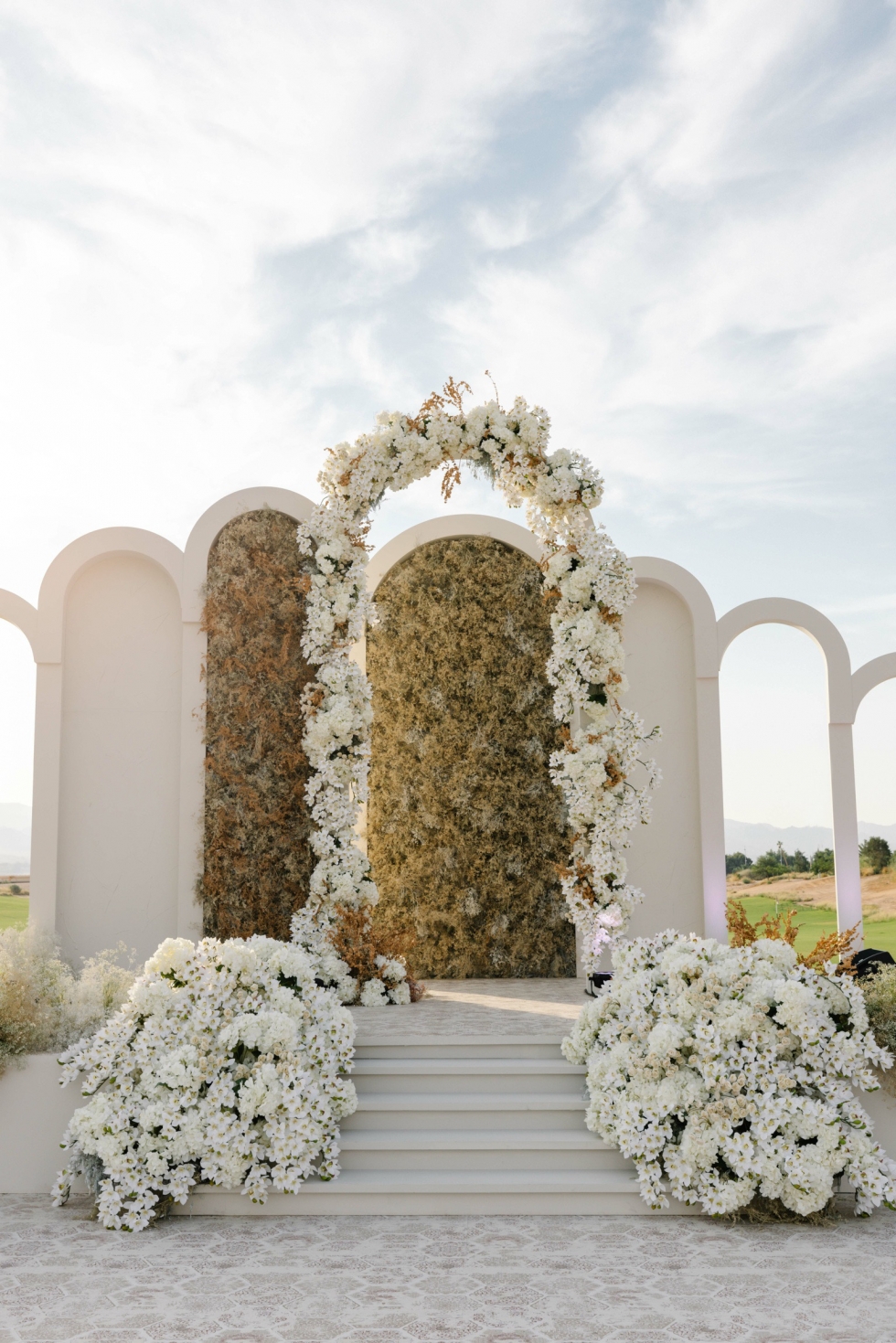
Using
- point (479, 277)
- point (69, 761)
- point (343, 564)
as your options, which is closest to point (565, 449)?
point (479, 277)

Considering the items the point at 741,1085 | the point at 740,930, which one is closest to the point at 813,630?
the point at 740,930

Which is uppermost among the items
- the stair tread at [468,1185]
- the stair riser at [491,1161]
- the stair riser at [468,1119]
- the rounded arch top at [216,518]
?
the rounded arch top at [216,518]

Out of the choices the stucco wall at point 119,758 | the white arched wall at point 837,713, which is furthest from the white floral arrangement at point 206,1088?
the white arched wall at point 837,713

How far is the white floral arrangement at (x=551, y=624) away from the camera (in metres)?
7.40

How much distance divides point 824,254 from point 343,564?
4628 mm

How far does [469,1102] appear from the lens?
198 inches

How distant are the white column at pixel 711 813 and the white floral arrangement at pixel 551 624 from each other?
98 centimetres

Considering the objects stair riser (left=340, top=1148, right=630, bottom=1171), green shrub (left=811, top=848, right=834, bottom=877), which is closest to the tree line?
green shrub (left=811, top=848, right=834, bottom=877)

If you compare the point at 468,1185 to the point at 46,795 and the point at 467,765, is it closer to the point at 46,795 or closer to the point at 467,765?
the point at 467,765

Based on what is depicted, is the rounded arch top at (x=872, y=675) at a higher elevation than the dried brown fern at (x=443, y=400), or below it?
below

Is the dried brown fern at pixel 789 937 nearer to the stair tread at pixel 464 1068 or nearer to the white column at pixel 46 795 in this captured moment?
the stair tread at pixel 464 1068

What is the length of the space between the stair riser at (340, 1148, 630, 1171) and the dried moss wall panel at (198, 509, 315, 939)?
10.6ft

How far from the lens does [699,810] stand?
27.7 ft

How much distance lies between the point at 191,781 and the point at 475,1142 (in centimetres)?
408
